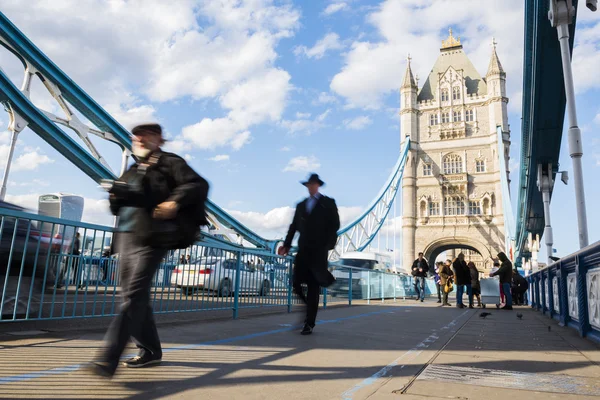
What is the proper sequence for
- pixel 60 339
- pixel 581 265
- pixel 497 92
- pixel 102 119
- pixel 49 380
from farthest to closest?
pixel 497 92 < pixel 102 119 < pixel 581 265 < pixel 60 339 < pixel 49 380

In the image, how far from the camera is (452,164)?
151 ft

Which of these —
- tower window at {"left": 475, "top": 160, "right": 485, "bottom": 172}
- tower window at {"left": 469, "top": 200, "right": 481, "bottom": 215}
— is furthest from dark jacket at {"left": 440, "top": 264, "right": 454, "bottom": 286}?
tower window at {"left": 475, "top": 160, "right": 485, "bottom": 172}

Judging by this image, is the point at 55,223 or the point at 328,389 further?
the point at 55,223

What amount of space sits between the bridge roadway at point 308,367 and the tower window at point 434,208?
140ft

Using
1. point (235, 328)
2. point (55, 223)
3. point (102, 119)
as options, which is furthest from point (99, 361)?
point (102, 119)

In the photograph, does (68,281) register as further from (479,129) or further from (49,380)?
(479,129)

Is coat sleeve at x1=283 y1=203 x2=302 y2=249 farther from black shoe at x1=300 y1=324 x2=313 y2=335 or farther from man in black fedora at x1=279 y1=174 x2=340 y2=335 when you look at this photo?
black shoe at x1=300 y1=324 x2=313 y2=335

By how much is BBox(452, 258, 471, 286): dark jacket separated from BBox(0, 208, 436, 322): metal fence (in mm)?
5468

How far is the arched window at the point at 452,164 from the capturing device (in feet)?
150

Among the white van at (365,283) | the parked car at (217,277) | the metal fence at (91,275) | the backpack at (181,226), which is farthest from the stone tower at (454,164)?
the backpack at (181,226)

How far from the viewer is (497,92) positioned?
152 ft

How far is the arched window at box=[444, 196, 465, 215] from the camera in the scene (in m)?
44.6

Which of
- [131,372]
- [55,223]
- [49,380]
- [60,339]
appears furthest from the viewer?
[55,223]

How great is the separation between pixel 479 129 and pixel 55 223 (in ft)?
158
